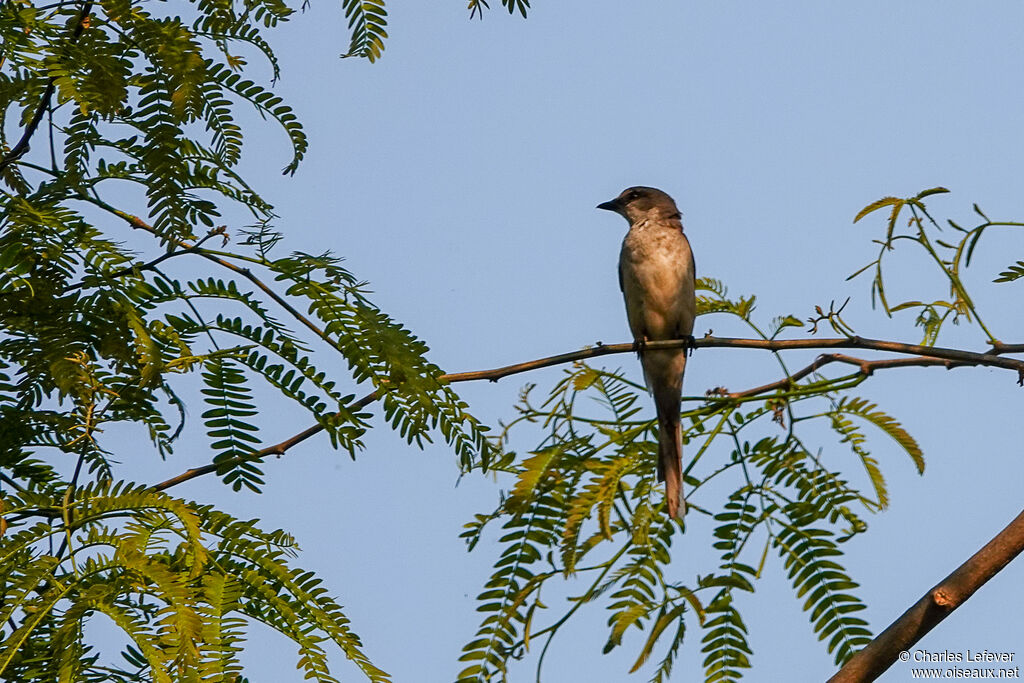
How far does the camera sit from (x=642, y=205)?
7.93 m

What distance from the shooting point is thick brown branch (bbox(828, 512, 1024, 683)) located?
2348 millimetres

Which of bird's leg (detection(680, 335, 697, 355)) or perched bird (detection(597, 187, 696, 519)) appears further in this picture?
perched bird (detection(597, 187, 696, 519))

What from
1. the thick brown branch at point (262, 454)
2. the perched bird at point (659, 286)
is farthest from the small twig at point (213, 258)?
the perched bird at point (659, 286)

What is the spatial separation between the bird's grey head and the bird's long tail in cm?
130

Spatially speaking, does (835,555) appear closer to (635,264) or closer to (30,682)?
(30,682)

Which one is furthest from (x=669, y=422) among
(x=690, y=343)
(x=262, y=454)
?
(x=262, y=454)

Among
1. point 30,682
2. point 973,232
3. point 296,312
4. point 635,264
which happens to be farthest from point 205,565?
point 635,264

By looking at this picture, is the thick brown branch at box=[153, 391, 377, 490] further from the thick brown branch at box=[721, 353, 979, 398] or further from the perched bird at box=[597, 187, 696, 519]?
the perched bird at box=[597, 187, 696, 519]

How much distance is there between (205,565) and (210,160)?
1.33 meters

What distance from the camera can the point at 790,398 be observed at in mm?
2920

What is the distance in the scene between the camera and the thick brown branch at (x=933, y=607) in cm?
235

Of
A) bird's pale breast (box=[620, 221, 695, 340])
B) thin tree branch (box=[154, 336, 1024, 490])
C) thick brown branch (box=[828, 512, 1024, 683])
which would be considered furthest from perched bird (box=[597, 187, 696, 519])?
thick brown branch (box=[828, 512, 1024, 683])

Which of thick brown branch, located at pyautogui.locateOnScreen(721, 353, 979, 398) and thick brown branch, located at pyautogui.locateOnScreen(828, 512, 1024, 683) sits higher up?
thick brown branch, located at pyautogui.locateOnScreen(721, 353, 979, 398)

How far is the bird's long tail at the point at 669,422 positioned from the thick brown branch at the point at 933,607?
0.52 m
